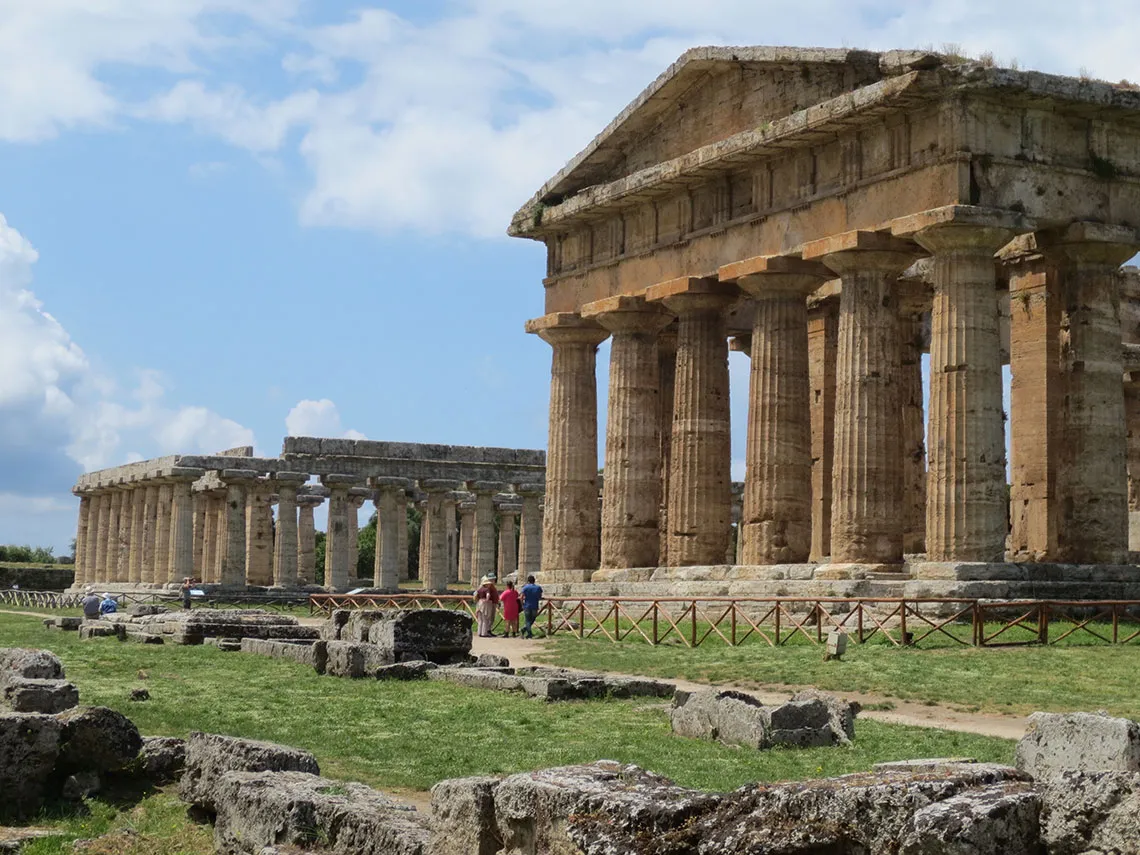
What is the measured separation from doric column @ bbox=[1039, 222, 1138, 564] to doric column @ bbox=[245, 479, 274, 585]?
44.1 meters

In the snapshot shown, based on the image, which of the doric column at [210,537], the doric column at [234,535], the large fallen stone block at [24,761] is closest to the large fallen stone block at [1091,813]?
the large fallen stone block at [24,761]

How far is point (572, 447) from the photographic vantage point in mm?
43219

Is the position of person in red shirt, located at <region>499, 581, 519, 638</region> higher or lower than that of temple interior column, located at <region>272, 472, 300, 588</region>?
lower

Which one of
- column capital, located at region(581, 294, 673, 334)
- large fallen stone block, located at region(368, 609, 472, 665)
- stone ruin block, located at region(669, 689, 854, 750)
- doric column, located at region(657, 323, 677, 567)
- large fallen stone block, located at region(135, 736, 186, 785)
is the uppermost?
column capital, located at region(581, 294, 673, 334)

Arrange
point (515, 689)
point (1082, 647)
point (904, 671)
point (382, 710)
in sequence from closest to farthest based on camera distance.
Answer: point (382, 710) → point (515, 689) → point (904, 671) → point (1082, 647)

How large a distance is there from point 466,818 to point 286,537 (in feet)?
196

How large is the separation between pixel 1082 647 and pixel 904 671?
171 inches

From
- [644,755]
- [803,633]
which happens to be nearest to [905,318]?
[803,633]

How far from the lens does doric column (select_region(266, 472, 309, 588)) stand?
66.9 m

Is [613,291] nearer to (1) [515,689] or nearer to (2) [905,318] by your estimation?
(2) [905,318]

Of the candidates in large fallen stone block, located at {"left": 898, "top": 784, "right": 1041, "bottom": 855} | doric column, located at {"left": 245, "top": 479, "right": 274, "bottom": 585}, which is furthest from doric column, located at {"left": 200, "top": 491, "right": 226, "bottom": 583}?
large fallen stone block, located at {"left": 898, "top": 784, "right": 1041, "bottom": 855}

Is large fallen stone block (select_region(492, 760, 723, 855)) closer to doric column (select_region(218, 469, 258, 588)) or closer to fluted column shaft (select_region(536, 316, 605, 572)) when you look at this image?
fluted column shaft (select_region(536, 316, 605, 572))

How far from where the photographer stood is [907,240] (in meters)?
32.5

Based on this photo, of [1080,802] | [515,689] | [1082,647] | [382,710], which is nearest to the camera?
[1080,802]
